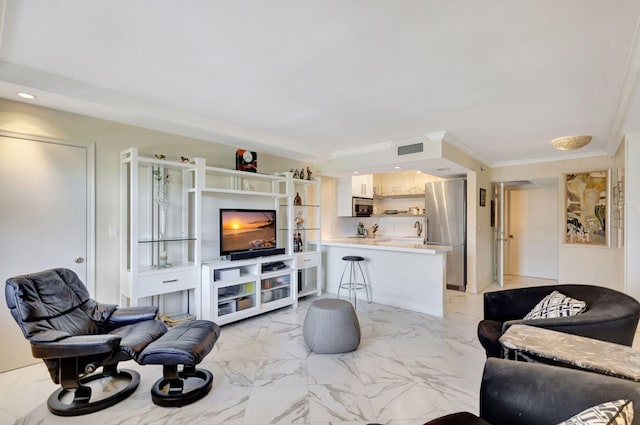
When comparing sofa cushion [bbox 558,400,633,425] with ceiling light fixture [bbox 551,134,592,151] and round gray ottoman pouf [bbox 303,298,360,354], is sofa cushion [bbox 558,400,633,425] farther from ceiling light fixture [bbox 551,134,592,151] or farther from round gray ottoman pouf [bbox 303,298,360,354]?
ceiling light fixture [bbox 551,134,592,151]

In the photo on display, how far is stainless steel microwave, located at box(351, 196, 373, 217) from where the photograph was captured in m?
6.03

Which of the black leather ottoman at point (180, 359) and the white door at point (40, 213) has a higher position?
the white door at point (40, 213)

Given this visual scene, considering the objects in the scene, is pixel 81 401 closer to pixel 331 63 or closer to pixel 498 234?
pixel 331 63

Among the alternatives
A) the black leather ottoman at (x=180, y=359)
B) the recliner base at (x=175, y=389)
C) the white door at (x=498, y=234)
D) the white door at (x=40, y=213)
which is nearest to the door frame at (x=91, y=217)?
the white door at (x=40, y=213)

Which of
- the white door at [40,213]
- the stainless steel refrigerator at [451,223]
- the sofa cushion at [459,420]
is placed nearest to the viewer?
the sofa cushion at [459,420]

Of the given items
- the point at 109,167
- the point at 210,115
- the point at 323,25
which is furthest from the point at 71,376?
the point at 323,25

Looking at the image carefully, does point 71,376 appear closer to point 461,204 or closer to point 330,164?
point 330,164

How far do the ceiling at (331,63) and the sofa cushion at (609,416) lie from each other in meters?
1.80

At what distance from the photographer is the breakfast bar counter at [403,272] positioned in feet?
13.7

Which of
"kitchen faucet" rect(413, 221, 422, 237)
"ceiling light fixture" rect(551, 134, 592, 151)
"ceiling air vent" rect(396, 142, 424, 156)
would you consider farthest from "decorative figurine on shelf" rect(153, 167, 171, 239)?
"kitchen faucet" rect(413, 221, 422, 237)

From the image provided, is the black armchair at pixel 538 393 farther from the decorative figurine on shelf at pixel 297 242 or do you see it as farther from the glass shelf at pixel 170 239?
the decorative figurine on shelf at pixel 297 242

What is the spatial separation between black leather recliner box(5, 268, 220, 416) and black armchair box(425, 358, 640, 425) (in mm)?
1795

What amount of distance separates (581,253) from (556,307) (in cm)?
395

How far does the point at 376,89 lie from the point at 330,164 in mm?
2708
